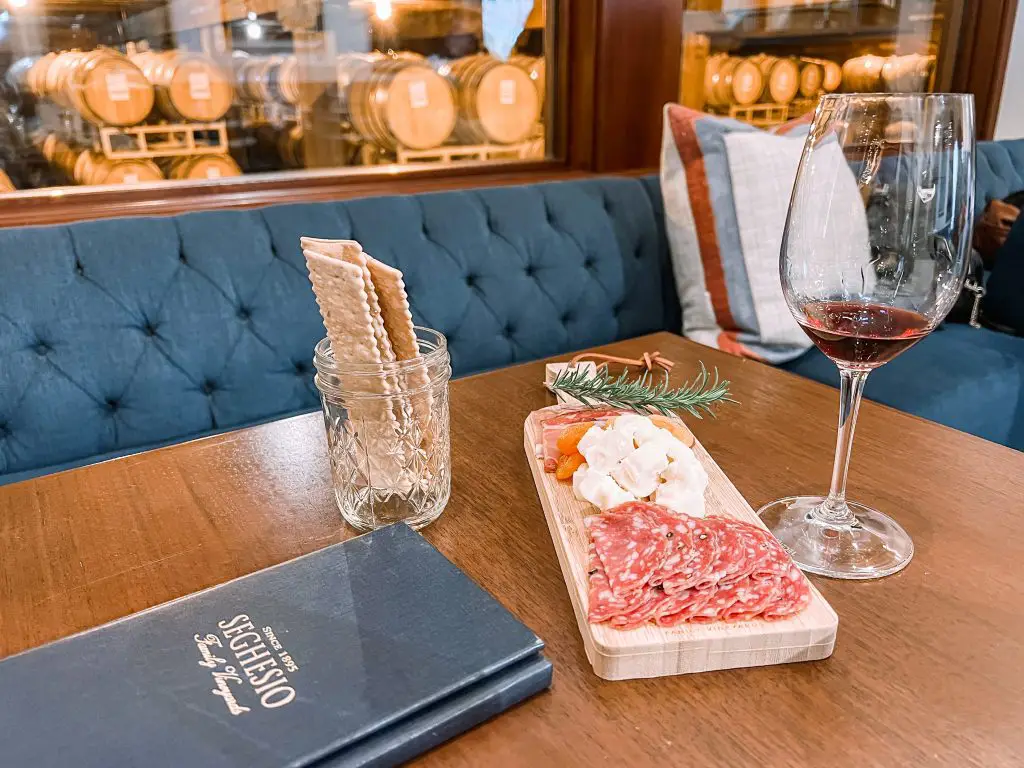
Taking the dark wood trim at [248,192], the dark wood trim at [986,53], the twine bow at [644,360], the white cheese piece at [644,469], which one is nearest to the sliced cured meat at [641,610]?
the white cheese piece at [644,469]

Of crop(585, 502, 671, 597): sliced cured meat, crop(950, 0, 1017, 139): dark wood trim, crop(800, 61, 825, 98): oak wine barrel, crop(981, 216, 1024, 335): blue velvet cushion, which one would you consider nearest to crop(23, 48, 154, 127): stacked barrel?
crop(585, 502, 671, 597): sliced cured meat

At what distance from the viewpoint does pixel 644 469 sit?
24.1 inches

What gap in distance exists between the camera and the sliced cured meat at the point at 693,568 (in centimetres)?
51

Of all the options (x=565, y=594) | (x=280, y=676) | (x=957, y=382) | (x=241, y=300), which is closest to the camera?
(x=280, y=676)

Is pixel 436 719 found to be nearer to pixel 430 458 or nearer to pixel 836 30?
pixel 430 458

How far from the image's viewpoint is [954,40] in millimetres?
3211

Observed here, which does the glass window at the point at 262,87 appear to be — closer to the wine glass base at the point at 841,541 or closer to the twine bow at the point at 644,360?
the twine bow at the point at 644,360

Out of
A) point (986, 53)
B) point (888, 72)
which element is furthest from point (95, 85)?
point (986, 53)

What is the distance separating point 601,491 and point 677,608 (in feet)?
0.43

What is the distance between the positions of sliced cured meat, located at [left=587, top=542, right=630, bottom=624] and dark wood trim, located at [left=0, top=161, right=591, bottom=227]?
141 cm

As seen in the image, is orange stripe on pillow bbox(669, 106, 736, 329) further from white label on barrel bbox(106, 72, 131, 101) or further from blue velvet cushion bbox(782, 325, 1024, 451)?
white label on barrel bbox(106, 72, 131, 101)

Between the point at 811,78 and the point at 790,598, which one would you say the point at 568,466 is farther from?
the point at 811,78

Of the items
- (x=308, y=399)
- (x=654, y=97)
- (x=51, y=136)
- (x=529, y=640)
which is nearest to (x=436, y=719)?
(x=529, y=640)

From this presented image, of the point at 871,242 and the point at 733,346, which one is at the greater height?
the point at 871,242
